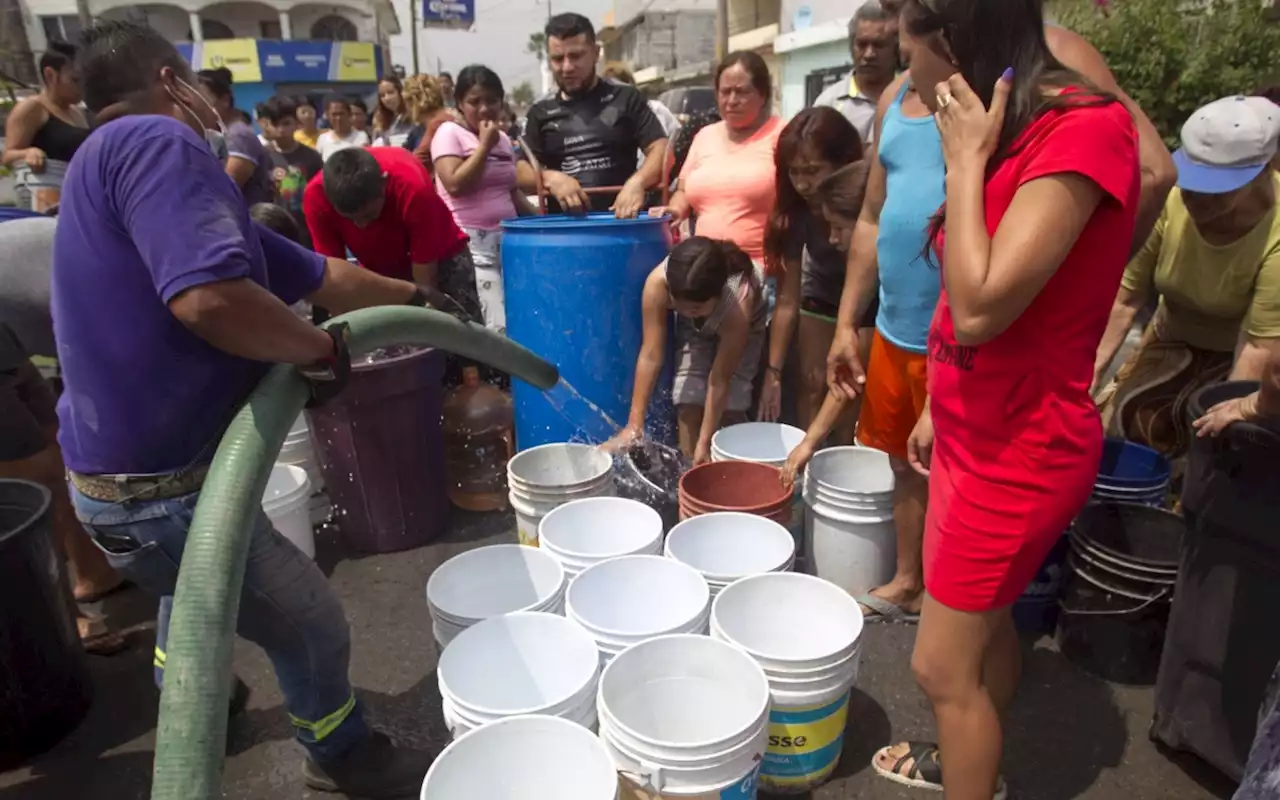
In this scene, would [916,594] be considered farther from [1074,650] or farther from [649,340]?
[649,340]

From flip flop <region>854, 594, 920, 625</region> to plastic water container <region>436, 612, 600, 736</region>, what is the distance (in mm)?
1208

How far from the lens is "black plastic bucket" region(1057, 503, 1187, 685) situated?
2.41m

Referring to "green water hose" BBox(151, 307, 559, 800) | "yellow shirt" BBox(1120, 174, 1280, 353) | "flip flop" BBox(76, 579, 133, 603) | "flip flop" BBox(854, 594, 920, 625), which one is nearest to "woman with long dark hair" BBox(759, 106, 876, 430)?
"flip flop" BBox(854, 594, 920, 625)

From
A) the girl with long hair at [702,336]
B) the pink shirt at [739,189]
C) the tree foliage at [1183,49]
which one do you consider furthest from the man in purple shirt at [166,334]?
the tree foliage at [1183,49]

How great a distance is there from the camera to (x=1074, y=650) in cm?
257

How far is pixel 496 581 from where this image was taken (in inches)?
99.3

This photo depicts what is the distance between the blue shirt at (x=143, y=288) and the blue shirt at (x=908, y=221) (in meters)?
1.70

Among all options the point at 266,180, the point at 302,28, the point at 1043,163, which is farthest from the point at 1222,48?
the point at 302,28

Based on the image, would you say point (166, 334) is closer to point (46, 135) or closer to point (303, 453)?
point (303, 453)

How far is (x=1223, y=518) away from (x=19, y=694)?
3.35 meters

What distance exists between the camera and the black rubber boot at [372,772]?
210 cm

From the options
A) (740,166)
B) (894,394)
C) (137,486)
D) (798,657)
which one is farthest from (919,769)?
(740,166)

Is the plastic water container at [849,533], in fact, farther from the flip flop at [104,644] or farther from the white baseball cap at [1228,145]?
the flip flop at [104,644]

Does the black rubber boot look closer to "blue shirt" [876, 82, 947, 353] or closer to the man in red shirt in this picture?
"blue shirt" [876, 82, 947, 353]
